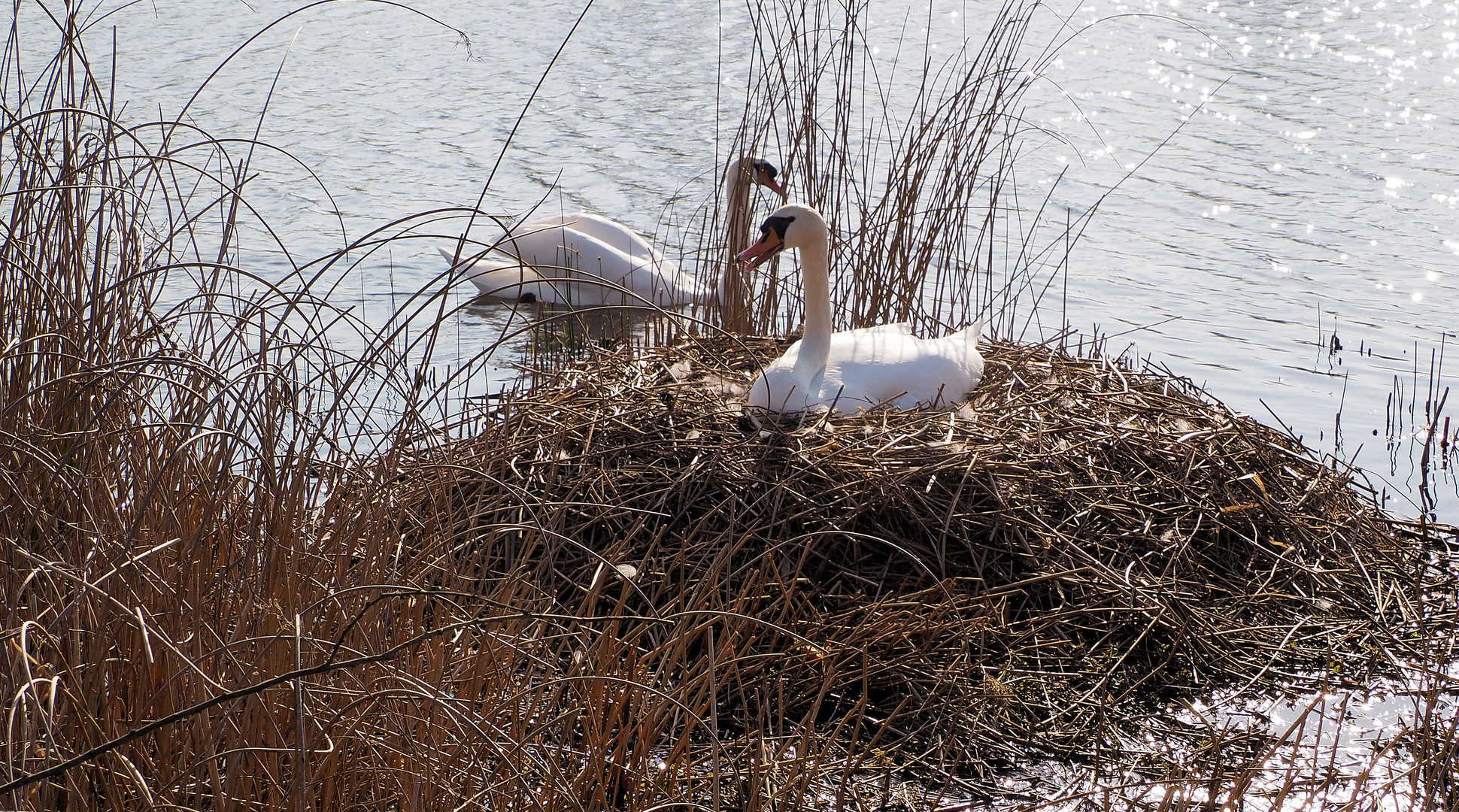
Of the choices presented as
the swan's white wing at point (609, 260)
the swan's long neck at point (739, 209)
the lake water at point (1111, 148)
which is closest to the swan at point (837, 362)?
the swan's long neck at point (739, 209)

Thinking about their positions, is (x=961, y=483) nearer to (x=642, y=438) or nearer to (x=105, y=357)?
(x=642, y=438)

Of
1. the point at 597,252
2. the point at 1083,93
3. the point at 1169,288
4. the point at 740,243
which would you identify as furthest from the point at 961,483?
the point at 1083,93

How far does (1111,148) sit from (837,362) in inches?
292

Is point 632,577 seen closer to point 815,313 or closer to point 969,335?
point 815,313

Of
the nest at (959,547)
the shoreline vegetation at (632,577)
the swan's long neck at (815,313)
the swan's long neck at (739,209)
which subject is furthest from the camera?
the swan's long neck at (739,209)

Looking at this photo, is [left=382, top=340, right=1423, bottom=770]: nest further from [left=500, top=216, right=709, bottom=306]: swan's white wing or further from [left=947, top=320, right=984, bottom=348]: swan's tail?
[left=500, top=216, right=709, bottom=306]: swan's white wing

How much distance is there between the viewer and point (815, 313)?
491cm

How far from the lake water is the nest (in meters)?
1.31

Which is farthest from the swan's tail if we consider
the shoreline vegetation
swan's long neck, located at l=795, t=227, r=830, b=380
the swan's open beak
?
the swan's open beak

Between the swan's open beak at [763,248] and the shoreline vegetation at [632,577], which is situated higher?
the swan's open beak at [763,248]

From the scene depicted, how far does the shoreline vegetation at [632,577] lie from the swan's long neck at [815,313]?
12.6 inches

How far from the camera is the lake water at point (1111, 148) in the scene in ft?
24.9

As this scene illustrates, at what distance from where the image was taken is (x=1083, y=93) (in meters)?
13.1

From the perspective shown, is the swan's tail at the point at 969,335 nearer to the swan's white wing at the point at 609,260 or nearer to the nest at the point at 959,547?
the nest at the point at 959,547
